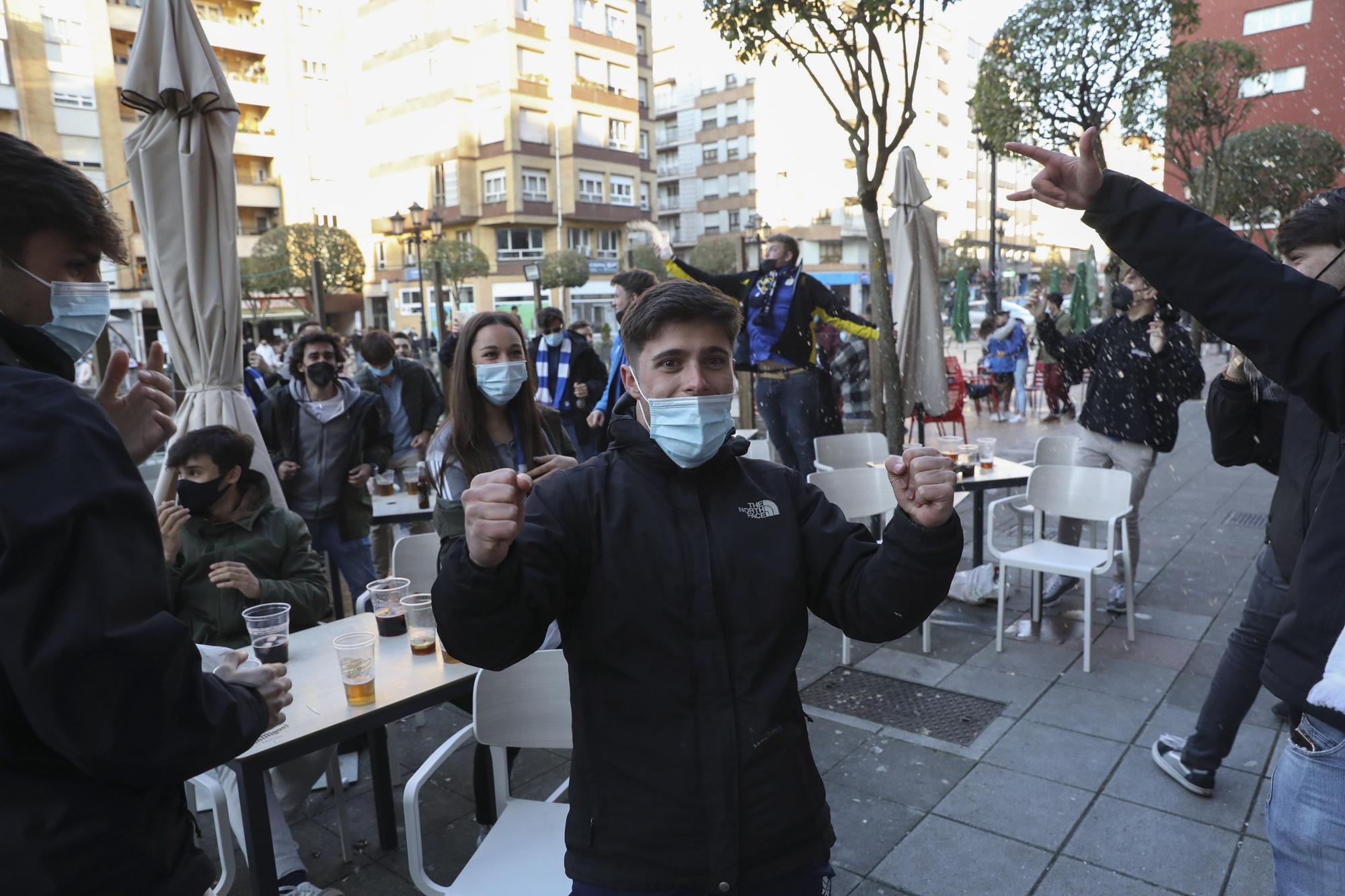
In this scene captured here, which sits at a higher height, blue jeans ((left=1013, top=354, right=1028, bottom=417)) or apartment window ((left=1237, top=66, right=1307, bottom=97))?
apartment window ((left=1237, top=66, right=1307, bottom=97))

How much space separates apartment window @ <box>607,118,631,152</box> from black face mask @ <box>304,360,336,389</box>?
48759 millimetres

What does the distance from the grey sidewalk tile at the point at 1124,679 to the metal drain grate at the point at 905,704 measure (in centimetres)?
58

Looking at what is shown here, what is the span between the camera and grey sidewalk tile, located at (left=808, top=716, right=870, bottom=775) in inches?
157

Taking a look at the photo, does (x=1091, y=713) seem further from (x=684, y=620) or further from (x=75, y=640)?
(x=75, y=640)

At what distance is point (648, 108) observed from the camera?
54969 mm

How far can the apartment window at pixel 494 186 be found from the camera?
157ft

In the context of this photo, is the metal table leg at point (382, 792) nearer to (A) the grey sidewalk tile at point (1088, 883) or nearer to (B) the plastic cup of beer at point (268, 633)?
(B) the plastic cup of beer at point (268, 633)

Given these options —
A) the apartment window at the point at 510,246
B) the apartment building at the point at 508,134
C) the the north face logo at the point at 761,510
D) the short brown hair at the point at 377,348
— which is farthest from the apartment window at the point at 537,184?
the the north face logo at the point at 761,510

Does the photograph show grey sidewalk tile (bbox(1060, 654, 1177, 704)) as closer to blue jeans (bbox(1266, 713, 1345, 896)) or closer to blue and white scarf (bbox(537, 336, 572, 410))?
blue jeans (bbox(1266, 713, 1345, 896))

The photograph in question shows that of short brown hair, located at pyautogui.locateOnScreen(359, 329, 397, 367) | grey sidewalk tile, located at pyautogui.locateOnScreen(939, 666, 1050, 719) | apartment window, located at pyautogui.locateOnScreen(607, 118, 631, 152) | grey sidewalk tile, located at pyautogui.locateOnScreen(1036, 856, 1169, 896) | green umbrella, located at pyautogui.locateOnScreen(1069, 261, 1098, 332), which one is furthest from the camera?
apartment window, located at pyautogui.locateOnScreen(607, 118, 631, 152)

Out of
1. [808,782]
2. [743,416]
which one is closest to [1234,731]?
[808,782]

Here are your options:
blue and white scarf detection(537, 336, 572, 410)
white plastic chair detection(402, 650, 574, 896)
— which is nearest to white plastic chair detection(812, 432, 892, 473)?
blue and white scarf detection(537, 336, 572, 410)

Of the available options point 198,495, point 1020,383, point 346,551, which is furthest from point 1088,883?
point 1020,383

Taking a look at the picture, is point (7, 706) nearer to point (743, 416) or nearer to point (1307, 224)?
point (1307, 224)
